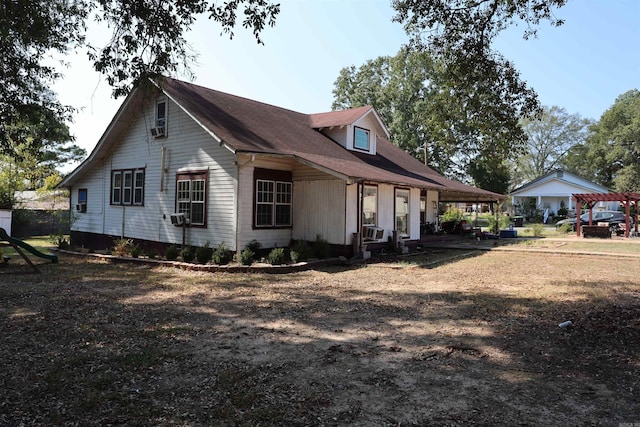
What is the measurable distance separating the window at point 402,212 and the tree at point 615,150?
46719 millimetres

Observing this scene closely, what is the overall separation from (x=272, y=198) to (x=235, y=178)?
1575 millimetres

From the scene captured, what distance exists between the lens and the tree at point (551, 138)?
217 feet

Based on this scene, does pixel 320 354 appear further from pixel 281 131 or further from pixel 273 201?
pixel 281 131

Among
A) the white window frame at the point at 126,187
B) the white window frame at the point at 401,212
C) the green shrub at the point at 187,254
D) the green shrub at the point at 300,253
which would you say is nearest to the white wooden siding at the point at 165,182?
the white window frame at the point at 126,187

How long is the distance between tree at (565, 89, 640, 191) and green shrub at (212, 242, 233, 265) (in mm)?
54474

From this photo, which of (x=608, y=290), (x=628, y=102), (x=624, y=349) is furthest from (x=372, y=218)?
(x=628, y=102)

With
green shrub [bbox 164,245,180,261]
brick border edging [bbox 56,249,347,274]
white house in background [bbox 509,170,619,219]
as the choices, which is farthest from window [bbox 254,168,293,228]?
white house in background [bbox 509,170,619,219]

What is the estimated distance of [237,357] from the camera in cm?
497

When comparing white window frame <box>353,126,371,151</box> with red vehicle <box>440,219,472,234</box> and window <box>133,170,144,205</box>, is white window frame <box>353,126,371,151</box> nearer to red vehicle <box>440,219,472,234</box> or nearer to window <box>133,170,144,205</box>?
red vehicle <box>440,219,472,234</box>

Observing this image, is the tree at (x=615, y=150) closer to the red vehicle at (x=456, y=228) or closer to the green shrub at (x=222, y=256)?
the red vehicle at (x=456, y=228)

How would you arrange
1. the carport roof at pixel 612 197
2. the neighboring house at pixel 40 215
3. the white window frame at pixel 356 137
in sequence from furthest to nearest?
the neighboring house at pixel 40 215 → the carport roof at pixel 612 197 → the white window frame at pixel 356 137

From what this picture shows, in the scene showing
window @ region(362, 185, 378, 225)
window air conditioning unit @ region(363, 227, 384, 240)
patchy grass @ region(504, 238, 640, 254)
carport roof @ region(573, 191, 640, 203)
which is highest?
carport roof @ region(573, 191, 640, 203)

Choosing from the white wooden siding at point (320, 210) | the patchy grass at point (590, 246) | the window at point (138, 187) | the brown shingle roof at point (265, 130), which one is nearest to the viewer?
the brown shingle roof at point (265, 130)

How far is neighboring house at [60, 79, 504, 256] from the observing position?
1321cm
